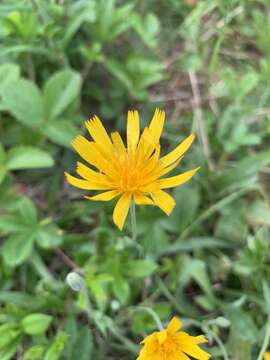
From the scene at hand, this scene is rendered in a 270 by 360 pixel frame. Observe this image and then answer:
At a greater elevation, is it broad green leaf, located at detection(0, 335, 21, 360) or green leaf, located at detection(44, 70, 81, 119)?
green leaf, located at detection(44, 70, 81, 119)

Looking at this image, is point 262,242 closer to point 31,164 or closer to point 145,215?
point 145,215

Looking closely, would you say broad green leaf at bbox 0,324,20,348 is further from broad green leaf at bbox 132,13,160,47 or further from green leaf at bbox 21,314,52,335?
broad green leaf at bbox 132,13,160,47

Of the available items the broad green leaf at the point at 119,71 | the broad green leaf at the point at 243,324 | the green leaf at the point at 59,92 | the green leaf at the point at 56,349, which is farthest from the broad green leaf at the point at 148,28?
the green leaf at the point at 56,349

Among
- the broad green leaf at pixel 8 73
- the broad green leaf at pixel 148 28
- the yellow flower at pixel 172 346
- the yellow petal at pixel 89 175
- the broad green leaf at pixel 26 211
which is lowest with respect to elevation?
the yellow flower at pixel 172 346

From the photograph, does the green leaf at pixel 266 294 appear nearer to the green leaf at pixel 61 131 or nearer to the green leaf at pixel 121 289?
the green leaf at pixel 121 289

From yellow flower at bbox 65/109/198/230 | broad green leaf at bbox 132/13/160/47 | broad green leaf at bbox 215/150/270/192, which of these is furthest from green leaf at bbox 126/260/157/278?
broad green leaf at bbox 132/13/160/47

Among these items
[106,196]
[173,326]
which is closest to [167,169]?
[106,196]
